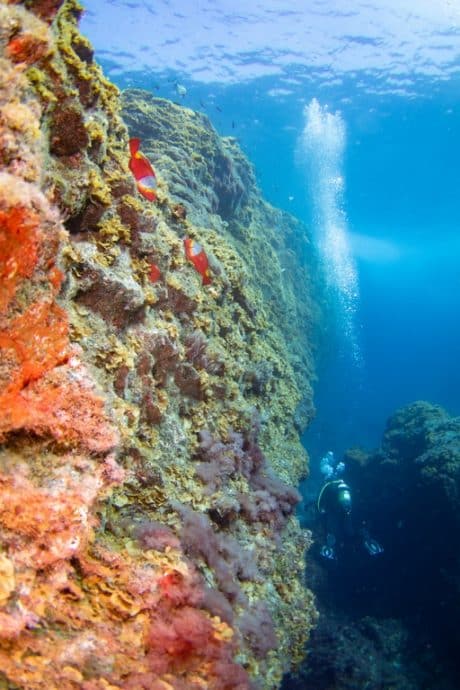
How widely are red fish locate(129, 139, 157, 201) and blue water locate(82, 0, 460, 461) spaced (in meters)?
9.87

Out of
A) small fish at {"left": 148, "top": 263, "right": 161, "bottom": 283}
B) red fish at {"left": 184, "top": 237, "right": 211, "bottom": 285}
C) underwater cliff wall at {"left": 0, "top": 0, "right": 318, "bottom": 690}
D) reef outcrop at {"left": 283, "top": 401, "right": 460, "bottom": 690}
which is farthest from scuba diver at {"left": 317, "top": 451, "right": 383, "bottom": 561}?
small fish at {"left": 148, "top": 263, "right": 161, "bottom": 283}

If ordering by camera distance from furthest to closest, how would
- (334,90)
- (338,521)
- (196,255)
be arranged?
(334,90)
(338,521)
(196,255)

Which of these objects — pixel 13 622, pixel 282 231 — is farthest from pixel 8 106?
pixel 282 231

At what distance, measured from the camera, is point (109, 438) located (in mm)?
2096

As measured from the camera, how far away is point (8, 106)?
5.92 feet

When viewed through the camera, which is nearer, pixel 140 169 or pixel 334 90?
pixel 140 169

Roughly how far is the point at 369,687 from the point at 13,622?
1015 cm

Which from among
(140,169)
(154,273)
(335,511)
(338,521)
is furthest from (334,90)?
(154,273)

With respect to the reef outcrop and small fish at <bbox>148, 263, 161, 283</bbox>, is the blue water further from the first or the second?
small fish at <bbox>148, 263, 161, 283</bbox>

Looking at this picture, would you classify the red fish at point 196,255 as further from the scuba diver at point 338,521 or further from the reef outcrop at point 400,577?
the scuba diver at point 338,521

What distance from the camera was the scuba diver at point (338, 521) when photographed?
1194cm

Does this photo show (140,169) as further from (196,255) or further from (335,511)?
(335,511)

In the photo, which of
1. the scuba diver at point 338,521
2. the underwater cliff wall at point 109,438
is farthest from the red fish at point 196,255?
the scuba diver at point 338,521

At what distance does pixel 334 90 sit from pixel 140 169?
2271 centimetres
